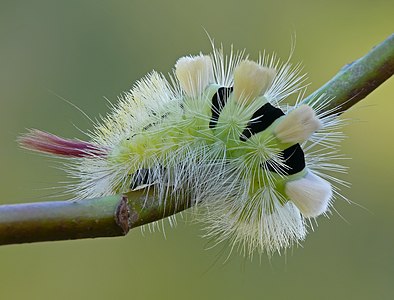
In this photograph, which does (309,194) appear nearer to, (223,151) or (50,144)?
(223,151)

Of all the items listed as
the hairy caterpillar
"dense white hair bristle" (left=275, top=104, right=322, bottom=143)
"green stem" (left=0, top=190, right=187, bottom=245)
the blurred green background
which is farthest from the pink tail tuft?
the blurred green background

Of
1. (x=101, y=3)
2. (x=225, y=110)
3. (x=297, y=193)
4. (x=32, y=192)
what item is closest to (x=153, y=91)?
(x=225, y=110)

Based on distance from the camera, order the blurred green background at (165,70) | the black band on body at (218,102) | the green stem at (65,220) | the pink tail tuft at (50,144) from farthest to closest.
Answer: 1. the blurred green background at (165,70)
2. the black band on body at (218,102)
3. the pink tail tuft at (50,144)
4. the green stem at (65,220)

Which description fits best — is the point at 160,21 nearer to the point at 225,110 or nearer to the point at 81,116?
the point at 81,116

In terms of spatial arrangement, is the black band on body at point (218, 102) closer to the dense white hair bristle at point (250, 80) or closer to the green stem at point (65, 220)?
the dense white hair bristle at point (250, 80)

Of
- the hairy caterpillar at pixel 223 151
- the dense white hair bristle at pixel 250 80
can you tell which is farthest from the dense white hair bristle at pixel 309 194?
the dense white hair bristle at pixel 250 80

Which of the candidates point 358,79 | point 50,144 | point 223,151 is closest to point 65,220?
point 50,144
